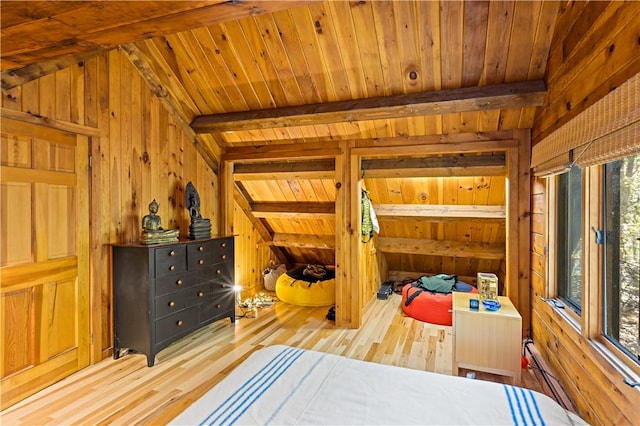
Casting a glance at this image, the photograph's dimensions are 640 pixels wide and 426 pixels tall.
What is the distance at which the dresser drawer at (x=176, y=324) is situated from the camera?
2715 mm

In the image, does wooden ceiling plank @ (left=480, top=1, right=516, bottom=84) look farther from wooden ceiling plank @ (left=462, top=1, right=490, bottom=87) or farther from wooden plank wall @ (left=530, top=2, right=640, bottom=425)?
wooden plank wall @ (left=530, top=2, right=640, bottom=425)

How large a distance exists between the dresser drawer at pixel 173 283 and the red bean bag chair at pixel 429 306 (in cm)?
253

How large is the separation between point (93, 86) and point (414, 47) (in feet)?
8.51

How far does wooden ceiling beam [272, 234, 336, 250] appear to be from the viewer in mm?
4980

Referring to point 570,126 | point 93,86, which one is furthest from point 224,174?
point 570,126

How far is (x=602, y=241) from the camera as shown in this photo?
1685mm

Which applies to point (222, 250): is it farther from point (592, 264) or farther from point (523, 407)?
point (592, 264)

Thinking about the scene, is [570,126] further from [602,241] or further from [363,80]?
[363,80]

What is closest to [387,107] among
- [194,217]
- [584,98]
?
[584,98]

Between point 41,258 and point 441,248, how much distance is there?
434 centimetres

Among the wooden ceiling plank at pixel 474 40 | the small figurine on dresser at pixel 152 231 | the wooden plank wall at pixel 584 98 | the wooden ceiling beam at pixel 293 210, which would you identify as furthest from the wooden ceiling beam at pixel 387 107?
the wooden ceiling beam at pixel 293 210

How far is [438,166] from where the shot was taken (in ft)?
11.3

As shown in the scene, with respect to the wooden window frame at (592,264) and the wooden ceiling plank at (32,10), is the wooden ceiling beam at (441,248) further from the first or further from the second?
the wooden ceiling plank at (32,10)

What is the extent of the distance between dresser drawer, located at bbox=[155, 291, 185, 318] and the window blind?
305 centimetres
